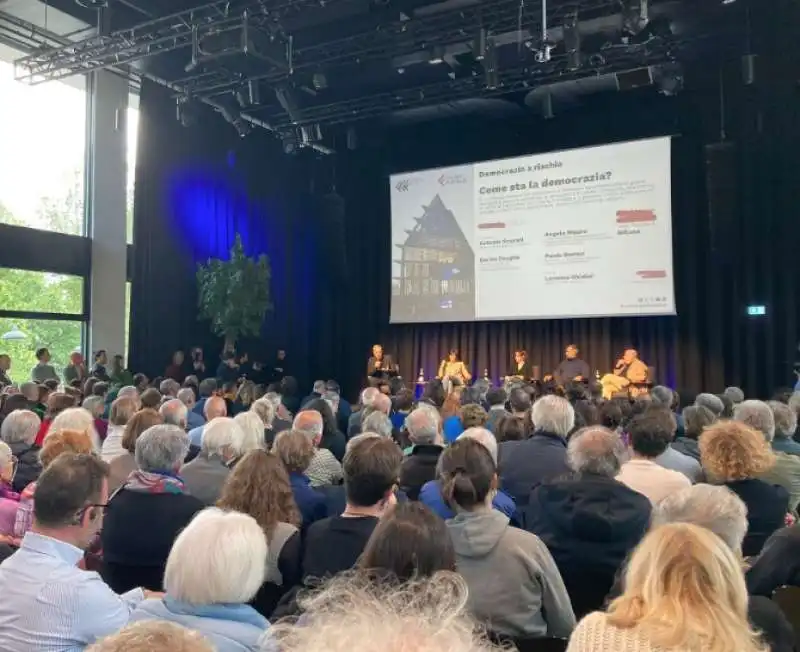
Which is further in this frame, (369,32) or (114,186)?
(114,186)

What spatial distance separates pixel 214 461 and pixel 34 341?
341 inches

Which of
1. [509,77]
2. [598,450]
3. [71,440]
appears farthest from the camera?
[509,77]

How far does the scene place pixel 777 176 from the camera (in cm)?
1046

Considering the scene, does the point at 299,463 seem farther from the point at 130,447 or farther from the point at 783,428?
the point at 783,428

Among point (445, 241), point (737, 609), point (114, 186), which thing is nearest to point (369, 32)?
point (445, 241)

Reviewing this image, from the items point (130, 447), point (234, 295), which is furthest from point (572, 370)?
point (130, 447)

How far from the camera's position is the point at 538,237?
444 inches

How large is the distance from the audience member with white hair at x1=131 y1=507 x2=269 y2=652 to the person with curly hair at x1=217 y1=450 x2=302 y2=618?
72 centimetres

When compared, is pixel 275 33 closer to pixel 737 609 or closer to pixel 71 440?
pixel 71 440

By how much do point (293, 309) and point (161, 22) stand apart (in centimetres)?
627

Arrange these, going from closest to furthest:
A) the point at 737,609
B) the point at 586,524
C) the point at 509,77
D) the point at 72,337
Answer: the point at 737,609 < the point at 586,524 < the point at 509,77 < the point at 72,337

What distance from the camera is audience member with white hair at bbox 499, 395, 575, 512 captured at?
3.55 m

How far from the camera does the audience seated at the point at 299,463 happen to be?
3.05m

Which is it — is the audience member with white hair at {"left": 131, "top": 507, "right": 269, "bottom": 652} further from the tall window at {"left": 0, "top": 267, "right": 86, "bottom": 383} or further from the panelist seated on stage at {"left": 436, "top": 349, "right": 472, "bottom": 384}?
the panelist seated on stage at {"left": 436, "top": 349, "right": 472, "bottom": 384}
